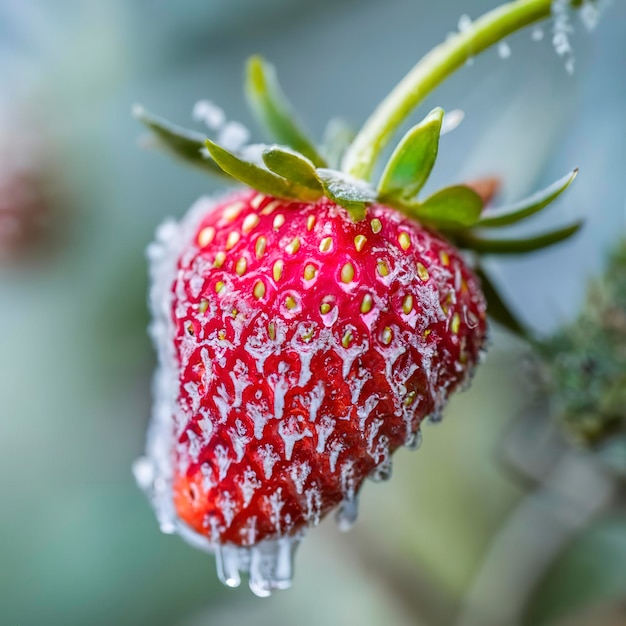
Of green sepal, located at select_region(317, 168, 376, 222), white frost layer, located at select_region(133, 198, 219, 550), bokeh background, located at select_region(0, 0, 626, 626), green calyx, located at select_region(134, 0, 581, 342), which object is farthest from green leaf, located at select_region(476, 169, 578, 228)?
bokeh background, located at select_region(0, 0, 626, 626)

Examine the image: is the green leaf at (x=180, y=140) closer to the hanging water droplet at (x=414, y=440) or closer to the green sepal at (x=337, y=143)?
the green sepal at (x=337, y=143)

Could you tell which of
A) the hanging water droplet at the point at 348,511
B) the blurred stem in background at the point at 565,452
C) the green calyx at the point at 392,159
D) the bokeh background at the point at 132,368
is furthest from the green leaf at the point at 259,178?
the bokeh background at the point at 132,368

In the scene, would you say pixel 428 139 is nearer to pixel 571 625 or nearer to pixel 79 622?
pixel 571 625

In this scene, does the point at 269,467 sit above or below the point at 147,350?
below

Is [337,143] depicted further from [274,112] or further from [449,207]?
[449,207]

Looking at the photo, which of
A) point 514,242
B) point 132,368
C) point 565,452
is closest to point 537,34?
point 514,242

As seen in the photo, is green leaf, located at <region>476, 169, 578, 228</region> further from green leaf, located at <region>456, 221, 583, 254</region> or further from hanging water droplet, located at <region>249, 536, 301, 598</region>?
hanging water droplet, located at <region>249, 536, 301, 598</region>

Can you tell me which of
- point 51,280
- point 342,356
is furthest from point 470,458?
point 342,356
